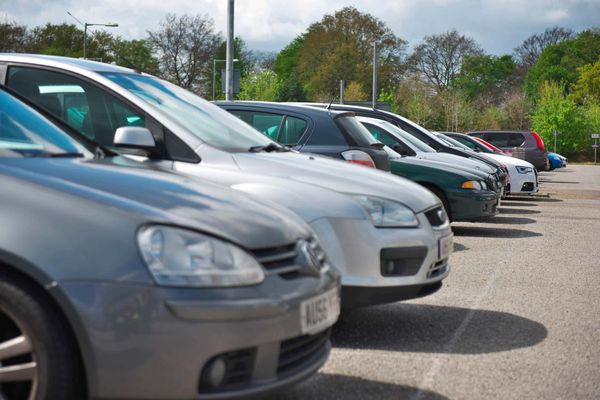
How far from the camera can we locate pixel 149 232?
349 cm

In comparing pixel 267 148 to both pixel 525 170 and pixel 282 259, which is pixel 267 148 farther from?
pixel 525 170

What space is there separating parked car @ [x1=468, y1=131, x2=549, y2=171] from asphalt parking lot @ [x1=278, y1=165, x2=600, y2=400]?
82.3ft

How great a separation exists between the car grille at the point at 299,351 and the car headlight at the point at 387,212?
6.54ft

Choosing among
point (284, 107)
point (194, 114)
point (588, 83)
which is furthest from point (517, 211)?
point (588, 83)

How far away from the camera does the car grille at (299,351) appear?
3760 mm

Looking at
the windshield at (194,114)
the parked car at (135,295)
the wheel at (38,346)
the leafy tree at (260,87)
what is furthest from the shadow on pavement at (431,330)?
the leafy tree at (260,87)

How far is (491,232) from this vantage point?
44.9 feet

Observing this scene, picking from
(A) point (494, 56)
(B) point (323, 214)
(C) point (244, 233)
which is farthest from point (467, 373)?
(A) point (494, 56)

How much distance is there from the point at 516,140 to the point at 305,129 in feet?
91.6

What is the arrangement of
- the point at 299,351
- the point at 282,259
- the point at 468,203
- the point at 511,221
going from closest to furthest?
the point at 282,259
the point at 299,351
the point at 468,203
the point at 511,221

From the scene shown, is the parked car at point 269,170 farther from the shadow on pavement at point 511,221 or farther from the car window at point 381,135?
the shadow on pavement at point 511,221

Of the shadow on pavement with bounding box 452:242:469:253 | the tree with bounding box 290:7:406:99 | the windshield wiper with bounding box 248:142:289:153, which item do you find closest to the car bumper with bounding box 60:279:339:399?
the windshield wiper with bounding box 248:142:289:153

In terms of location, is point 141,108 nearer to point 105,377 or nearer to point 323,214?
point 323,214

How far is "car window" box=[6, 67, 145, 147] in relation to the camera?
6461 millimetres
